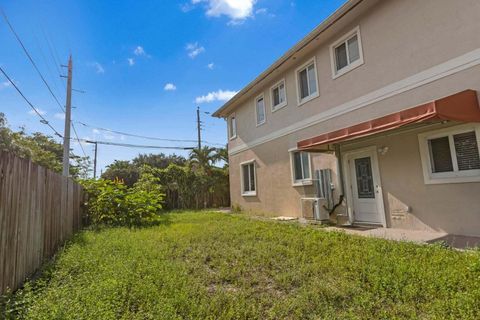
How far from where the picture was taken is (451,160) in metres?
5.97

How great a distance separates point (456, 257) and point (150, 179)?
1272 centimetres

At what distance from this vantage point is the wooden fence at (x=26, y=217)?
10.8 feet

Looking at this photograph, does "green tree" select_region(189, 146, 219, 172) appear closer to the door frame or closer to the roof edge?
the roof edge

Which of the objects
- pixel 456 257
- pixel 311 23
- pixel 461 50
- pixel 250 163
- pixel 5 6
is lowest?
pixel 456 257

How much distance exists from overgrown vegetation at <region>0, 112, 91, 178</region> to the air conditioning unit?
8.03 metres

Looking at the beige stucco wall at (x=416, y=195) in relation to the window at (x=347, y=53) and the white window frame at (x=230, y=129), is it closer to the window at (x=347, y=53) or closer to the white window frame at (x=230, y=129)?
the window at (x=347, y=53)

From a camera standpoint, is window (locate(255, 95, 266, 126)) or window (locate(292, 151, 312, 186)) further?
window (locate(255, 95, 266, 126))

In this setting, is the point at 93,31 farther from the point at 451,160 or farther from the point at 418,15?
the point at 451,160

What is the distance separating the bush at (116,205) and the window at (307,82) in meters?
6.79

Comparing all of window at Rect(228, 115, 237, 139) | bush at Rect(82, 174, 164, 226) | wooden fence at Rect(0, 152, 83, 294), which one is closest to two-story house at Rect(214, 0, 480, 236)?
window at Rect(228, 115, 237, 139)

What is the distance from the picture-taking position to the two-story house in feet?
18.5

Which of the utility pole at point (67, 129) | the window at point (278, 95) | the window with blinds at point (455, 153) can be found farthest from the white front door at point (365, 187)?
the utility pole at point (67, 129)

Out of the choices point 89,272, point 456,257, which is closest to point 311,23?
point 456,257

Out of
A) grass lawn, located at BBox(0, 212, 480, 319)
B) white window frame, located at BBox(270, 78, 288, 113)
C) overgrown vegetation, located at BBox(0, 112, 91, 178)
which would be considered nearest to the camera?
grass lawn, located at BBox(0, 212, 480, 319)
